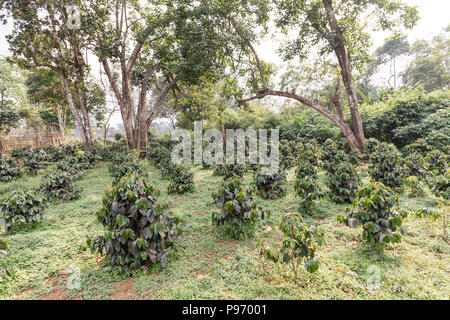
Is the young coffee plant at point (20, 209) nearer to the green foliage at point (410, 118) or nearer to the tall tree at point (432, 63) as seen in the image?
the green foliage at point (410, 118)

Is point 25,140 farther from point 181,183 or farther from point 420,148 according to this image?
point 420,148

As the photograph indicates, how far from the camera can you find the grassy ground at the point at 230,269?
8.69 ft

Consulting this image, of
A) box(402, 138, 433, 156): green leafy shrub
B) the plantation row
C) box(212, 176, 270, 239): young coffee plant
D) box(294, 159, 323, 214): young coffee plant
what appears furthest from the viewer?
box(402, 138, 433, 156): green leafy shrub

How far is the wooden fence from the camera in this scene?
15.8 metres

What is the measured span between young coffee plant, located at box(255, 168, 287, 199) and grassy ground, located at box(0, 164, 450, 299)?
1476 millimetres

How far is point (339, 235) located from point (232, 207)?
6.44 ft

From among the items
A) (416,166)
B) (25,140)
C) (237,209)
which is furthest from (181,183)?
(25,140)

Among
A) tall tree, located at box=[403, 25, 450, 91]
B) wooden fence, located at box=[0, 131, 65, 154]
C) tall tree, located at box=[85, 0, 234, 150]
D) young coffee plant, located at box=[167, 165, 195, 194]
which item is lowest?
young coffee plant, located at box=[167, 165, 195, 194]

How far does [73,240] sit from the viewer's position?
4016 millimetres

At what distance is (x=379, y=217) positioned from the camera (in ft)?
10.8

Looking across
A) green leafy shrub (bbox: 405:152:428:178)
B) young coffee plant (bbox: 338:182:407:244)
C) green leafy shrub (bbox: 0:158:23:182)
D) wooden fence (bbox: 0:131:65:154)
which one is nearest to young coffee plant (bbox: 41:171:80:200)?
green leafy shrub (bbox: 0:158:23:182)

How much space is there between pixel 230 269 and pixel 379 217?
2.26 m

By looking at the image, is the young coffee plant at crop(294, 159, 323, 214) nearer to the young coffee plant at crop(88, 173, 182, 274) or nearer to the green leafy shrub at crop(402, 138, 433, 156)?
the young coffee plant at crop(88, 173, 182, 274)
